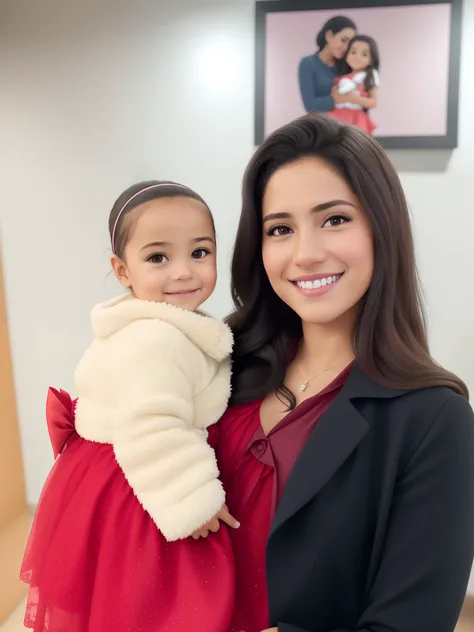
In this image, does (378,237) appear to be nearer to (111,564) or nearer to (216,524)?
(216,524)

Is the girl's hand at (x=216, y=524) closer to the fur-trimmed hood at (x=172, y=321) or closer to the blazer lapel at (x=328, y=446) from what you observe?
the blazer lapel at (x=328, y=446)

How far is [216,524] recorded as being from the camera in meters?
0.93

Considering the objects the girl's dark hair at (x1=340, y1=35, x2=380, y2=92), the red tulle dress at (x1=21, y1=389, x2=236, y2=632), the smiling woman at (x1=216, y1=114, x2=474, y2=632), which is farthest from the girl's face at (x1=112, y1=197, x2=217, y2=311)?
the girl's dark hair at (x1=340, y1=35, x2=380, y2=92)

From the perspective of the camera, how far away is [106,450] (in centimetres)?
103

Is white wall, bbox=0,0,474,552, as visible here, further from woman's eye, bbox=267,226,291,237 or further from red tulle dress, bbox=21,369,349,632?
red tulle dress, bbox=21,369,349,632

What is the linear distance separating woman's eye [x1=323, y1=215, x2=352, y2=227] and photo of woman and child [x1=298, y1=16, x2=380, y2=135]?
96 centimetres

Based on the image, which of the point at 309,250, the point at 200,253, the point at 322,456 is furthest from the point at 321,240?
the point at 322,456

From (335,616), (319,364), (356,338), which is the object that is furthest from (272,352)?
(335,616)

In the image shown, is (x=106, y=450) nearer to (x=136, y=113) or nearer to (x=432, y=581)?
(x=432, y=581)

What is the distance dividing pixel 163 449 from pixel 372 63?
1526 millimetres

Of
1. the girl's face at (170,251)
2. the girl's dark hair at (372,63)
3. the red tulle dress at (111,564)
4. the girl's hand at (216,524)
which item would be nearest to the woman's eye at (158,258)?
the girl's face at (170,251)

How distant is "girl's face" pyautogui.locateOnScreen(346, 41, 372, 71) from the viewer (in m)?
1.77

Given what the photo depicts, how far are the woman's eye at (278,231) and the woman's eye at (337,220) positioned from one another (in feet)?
0.30

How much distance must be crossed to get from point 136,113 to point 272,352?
123 cm
